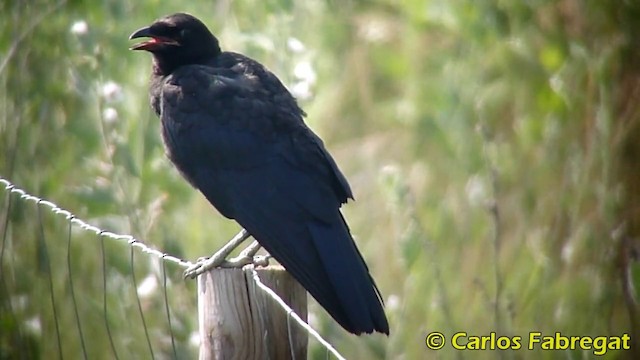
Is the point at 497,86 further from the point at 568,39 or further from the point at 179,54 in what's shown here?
the point at 179,54

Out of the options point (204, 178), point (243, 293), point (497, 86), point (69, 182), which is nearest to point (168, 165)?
point (69, 182)

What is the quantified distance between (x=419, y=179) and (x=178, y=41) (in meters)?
2.09

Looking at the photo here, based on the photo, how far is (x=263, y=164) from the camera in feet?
13.9

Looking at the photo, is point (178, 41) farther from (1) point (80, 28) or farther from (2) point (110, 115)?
(1) point (80, 28)

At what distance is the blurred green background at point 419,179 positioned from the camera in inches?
208

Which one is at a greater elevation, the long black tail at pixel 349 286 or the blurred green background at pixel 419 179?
the blurred green background at pixel 419 179

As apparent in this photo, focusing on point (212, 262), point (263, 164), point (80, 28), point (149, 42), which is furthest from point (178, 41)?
point (212, 262)

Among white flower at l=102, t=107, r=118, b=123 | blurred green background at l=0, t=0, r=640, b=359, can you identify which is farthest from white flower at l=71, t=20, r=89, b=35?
white flower at l=102, t=107, r=118, b=123

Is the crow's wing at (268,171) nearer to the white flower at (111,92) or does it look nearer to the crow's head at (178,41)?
the crow's head at (178,41)

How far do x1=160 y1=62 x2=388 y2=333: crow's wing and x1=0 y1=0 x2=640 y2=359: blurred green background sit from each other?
83cm

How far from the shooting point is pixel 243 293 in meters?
3.12

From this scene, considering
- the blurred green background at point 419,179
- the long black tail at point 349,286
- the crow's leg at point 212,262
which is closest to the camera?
the long black tail at point 349,286

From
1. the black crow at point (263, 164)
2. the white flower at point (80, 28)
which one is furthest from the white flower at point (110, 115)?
the black crow at point (263, 164)

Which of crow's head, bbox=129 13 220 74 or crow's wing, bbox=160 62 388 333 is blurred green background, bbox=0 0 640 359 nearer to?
crow's head, bbox=129 13 220 74
